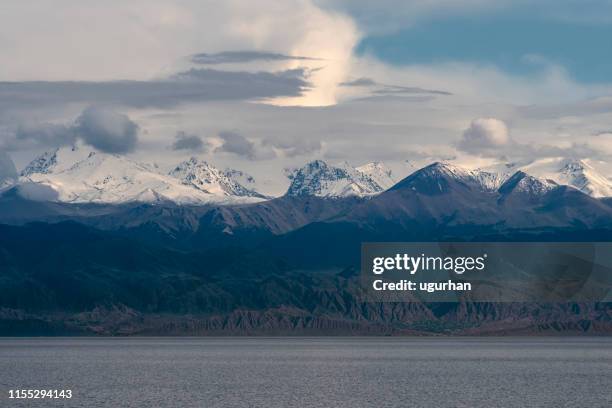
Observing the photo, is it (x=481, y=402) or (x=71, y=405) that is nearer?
(x=71, y=405)

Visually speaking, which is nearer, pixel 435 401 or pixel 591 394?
pixel 435 401

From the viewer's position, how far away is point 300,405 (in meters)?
175

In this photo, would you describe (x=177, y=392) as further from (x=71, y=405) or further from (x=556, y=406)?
(x=556, y=406)

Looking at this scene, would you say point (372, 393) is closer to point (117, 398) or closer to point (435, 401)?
point (435, 401)

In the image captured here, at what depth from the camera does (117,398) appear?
18400 centimetres

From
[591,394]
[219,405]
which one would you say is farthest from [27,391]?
[591,394]

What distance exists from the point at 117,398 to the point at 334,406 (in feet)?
116

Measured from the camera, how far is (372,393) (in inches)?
7825

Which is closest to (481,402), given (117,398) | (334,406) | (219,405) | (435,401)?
(435,401)

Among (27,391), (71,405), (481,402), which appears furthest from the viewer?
(27,391)

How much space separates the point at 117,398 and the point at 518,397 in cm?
6426

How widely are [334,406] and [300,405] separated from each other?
5.17 meters

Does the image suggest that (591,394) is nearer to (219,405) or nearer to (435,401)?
(435,401)

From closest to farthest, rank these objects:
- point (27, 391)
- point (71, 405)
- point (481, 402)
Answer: point (71, 405)
point (481, 402)
point (27, 391)
